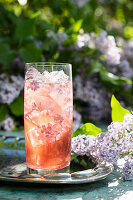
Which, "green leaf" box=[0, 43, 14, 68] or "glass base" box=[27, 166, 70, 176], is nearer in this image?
"glass base" box=[27, 166, 70, 176]

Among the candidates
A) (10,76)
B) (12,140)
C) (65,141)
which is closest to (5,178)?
(65,141)

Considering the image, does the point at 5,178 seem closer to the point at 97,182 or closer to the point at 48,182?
the point at 48,182

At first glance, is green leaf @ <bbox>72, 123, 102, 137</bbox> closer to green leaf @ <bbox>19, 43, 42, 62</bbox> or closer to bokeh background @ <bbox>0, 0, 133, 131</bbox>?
bokeh background @ <bbox>0, 0, 133, 131</bbox>

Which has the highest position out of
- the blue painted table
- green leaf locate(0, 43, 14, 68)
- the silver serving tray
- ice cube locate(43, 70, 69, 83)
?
green leaf locate(0, 43, 14, 68)

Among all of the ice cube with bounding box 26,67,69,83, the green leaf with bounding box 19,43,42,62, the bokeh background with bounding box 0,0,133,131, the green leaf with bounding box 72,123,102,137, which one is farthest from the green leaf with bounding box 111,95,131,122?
the green leaf with bounding box 19,43,42,62

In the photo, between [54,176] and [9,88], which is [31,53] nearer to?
[9,88]
